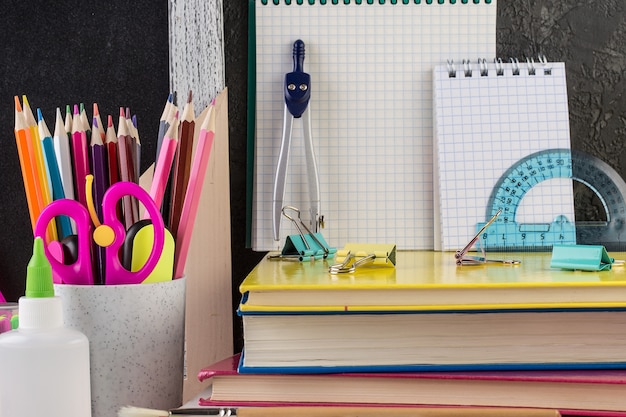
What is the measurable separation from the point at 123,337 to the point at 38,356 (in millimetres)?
78

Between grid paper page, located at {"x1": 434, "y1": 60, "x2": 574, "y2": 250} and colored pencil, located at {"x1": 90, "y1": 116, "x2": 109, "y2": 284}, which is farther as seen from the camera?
grid paper page, located at {"x1": 434, "y1": 60, "x2": 574, "y2": 250}

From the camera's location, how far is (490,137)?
0.77 m

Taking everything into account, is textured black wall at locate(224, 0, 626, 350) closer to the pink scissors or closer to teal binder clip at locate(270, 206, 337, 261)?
teal binder clip at locate(270, 206, 337, 261)

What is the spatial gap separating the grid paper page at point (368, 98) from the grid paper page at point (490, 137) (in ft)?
0.09

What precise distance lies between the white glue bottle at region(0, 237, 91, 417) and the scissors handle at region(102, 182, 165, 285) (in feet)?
0.19

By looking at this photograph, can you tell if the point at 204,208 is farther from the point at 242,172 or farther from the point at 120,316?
the point at 120,316

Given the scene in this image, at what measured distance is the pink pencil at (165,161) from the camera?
576 mm

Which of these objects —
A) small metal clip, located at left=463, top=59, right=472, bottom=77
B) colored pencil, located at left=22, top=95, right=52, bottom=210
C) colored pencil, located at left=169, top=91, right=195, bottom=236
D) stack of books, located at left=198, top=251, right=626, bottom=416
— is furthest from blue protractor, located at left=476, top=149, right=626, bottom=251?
colored pencil, located at left=22, top=95, right=52, bottom=210

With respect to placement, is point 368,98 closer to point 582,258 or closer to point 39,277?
point 582,258

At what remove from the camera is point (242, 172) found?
0.80m

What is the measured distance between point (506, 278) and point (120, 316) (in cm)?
29

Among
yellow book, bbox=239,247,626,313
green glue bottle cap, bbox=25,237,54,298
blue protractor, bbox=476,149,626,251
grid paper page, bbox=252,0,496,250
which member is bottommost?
yellow book, bbox=239,247,626,313

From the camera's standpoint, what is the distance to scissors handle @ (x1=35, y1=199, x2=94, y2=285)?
1.70ft

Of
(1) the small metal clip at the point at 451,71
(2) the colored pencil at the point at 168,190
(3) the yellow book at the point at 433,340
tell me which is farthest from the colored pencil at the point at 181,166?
(1) the small metal clip at the point at 451,71
